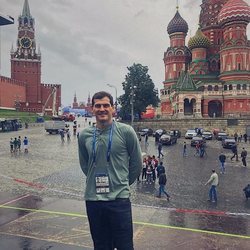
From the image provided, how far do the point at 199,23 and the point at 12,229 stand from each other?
74.3 meters

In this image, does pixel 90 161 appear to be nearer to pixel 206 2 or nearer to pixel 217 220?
pixel 217 220

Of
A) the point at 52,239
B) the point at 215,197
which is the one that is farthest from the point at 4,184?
the point at 215,197

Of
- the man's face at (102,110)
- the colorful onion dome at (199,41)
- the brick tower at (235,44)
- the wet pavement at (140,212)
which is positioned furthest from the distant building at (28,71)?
the man's face at (102,110)

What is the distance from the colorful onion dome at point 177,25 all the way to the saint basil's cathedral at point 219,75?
4241 mm

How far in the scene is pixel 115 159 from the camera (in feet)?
10.3

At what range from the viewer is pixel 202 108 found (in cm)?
6050

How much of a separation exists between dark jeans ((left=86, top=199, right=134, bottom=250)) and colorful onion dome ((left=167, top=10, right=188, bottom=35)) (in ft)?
238

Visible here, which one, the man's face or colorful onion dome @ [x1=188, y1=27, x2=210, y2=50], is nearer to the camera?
the man's face

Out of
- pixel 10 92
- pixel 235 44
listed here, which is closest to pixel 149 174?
pixel 235 44

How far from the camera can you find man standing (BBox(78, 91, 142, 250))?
10.1ft

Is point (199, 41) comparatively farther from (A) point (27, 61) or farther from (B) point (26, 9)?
(B) point (26, 9)

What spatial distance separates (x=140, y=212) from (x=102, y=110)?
7304 mm

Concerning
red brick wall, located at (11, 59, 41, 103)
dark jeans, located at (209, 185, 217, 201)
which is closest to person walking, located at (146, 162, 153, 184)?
dark jeans, located at (209, 185, 217, 201)

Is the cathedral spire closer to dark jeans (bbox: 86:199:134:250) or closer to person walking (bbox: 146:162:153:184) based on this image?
person walking (bbox: 146:162:153:184)
